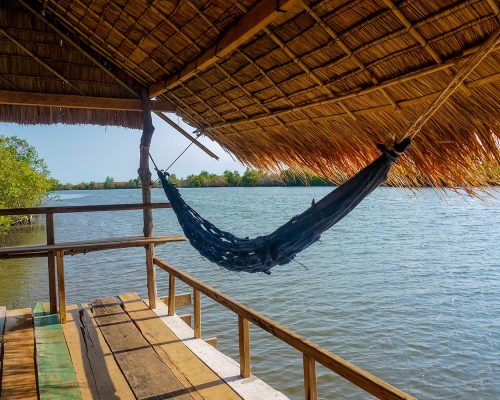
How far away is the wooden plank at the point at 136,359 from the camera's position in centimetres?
213

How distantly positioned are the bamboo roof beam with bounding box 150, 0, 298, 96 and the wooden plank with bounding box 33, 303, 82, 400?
1.81 meters

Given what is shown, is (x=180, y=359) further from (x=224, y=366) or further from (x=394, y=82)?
(x=394, y=82)

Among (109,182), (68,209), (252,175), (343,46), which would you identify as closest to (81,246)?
(68,209)

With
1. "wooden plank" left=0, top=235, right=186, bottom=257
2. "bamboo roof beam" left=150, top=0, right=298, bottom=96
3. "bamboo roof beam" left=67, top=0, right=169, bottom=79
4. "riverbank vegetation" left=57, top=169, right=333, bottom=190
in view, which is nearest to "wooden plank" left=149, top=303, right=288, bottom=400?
"wooden plank" left=0, top=235, right=186, bottom=257

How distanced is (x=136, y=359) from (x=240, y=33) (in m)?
1.81

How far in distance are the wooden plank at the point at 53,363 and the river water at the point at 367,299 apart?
1291mm

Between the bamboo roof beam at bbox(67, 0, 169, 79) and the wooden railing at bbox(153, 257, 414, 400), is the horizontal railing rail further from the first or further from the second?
the bamboo roof beam at bbox(67, 0, 169, 79)

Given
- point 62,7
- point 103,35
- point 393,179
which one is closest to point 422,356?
point 393,179

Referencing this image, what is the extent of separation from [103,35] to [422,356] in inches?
164

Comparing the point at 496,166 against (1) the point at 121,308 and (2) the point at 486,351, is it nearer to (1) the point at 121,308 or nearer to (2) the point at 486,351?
(1) the point at 121,308

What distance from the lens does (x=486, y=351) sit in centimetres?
462

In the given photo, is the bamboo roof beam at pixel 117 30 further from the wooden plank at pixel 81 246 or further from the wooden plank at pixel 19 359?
the wooden plank at pixel 19 359

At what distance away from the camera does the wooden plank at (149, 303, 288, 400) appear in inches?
82.5

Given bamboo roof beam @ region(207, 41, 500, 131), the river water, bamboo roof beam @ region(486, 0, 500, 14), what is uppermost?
bamboo roof beam @ region(486, 0, 500, 14)
